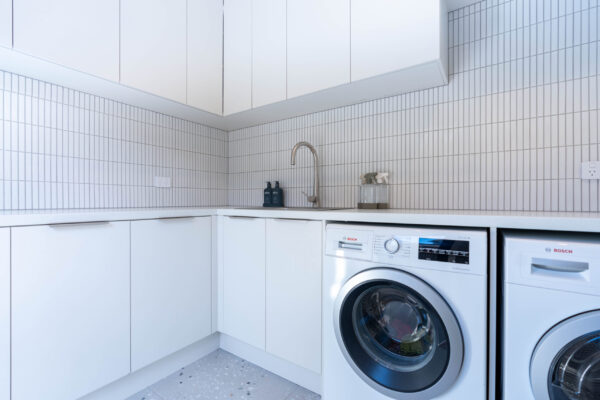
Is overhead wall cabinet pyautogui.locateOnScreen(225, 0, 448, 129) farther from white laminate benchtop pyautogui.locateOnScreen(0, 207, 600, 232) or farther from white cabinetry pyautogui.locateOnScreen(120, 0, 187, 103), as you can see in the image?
white laminate benchtop pyautogui.locateOnScreen(0, 207, 600, 232)

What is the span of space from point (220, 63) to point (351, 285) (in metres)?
1.68

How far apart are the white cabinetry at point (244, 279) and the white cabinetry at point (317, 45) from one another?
817mm

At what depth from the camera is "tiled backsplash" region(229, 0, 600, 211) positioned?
123 centimetres

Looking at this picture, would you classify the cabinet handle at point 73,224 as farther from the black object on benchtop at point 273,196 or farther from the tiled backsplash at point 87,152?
the black object on benchtop at point 273,196

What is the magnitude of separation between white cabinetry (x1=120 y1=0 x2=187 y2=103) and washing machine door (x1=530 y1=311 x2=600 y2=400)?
196 cm

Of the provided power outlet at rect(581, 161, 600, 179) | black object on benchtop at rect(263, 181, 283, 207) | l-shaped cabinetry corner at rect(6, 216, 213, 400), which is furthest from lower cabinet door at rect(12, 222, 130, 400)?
power outlet at rect(581, 161, 600, 179)

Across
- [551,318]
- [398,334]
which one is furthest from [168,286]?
[551,318]

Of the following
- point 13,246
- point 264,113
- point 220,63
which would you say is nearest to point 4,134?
point 13,246

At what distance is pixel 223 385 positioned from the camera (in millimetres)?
1418

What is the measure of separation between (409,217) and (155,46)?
5.30 ft

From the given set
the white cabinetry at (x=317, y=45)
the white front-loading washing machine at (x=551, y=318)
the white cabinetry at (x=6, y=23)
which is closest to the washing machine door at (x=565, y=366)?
the white front-loading washing machine at (x=551, y=318)

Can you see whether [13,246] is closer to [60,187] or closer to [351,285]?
[60,187]

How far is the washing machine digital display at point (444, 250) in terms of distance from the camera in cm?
89

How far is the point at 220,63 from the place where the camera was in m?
1.90
